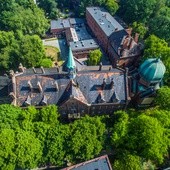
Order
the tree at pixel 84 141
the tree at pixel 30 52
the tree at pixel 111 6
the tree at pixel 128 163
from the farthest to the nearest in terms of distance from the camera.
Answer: the tree at pixel 111 6 → the tree at pixel 30 52 → the tree at pixel 84 141 → the tree at pixel 128 163

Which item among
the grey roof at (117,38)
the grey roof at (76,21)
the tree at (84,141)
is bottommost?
the tree at (84,141)

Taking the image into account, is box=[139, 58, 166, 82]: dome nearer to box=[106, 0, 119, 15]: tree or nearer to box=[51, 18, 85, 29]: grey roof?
box=[51, 18, 85, 29]: grey roof

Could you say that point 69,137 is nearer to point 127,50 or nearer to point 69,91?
point 69,91

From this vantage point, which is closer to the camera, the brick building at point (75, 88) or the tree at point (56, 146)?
the tree at point (56, 146)

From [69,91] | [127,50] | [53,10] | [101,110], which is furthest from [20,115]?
[53,10]

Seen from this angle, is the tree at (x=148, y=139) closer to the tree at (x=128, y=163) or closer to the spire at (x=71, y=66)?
the tree at (x=128, y=163)

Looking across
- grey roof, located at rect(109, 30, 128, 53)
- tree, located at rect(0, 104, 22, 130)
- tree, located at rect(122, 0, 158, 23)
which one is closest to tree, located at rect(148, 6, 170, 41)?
tree, located at rect(122, 0, 158, 23)

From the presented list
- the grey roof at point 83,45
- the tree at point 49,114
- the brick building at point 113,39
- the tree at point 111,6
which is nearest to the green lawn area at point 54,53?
the grey roof at point 83,45
